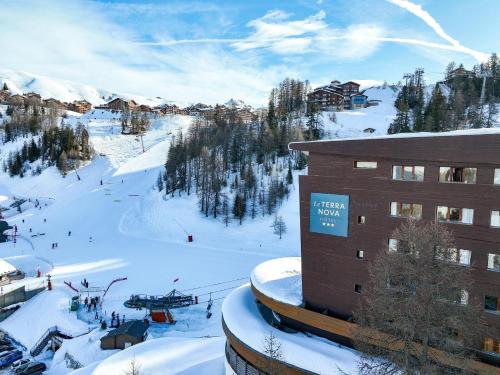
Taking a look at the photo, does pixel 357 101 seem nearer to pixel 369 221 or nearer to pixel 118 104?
pixel 118 104

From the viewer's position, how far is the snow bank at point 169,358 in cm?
2064

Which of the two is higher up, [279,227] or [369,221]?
[369,221]

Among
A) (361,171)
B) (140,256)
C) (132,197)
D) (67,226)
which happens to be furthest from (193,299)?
(132,197)

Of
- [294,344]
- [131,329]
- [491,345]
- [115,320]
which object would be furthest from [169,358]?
[491,345]

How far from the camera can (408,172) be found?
49.4ft

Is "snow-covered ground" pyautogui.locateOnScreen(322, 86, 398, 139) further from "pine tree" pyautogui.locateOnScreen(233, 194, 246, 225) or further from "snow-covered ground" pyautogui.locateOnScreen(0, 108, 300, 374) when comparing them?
"pine tree" pyautogui.locateOnScreen(233, 194, 246, 225)

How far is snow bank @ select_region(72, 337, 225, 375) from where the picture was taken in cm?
2064

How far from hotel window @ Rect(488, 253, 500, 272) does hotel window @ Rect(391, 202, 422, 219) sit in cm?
284

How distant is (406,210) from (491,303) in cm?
460

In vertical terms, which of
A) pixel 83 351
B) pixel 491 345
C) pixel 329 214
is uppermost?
pixel 329 214

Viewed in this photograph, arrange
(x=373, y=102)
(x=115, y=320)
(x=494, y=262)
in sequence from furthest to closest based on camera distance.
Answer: (x=373, y=102) → (x=115, y=320) → (x=494, y=262)

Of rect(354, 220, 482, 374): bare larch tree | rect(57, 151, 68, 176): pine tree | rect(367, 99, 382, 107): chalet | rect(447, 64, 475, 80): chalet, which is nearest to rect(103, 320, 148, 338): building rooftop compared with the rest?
rect(354, 220, 482, 374): bare larch tree

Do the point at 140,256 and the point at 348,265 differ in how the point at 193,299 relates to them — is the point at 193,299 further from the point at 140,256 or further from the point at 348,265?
the point at 348,265

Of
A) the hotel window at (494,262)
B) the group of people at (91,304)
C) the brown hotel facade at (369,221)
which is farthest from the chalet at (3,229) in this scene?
the hotel window at (494,262)
